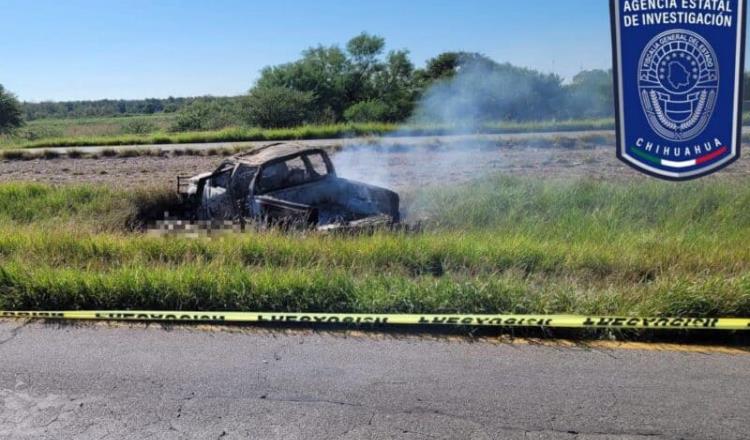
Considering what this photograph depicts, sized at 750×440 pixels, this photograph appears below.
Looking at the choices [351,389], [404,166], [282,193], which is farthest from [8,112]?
[351,389]

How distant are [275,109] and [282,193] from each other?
26271 millimetres

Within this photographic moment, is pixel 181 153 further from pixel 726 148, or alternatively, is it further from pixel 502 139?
pixel 726 148

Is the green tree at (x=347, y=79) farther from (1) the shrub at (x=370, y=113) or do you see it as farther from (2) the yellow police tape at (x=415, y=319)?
(2) the yellow police tape at (x=415, y=319)

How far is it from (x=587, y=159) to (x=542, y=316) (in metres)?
11.4

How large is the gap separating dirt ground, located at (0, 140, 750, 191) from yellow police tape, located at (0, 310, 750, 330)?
22.5 ft

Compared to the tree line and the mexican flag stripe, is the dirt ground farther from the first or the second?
the mexican flag stripe

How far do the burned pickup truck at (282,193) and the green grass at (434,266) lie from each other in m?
0.92

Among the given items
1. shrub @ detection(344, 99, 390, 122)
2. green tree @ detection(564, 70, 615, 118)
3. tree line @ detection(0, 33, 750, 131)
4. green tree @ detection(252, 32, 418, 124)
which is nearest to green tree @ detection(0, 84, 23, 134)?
tree line @ detection(0, 33, 750, 131)

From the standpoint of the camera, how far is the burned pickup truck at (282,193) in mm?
7977

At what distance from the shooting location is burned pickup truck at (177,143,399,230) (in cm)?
798

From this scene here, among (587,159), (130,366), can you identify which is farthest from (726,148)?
(587,159)

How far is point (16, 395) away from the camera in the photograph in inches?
136

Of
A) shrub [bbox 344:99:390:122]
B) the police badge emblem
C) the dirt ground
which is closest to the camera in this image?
the police badge emblem

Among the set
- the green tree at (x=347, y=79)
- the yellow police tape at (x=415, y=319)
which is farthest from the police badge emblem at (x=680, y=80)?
the green tree at (x=347, y=79)
